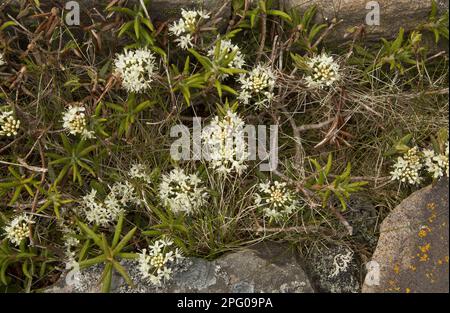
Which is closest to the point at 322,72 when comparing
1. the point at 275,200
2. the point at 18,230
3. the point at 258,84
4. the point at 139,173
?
the point at 258,84

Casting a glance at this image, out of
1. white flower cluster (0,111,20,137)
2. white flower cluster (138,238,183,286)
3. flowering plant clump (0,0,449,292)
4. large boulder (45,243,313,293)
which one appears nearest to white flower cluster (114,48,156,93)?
flowering plant clump (0,0,449,292)

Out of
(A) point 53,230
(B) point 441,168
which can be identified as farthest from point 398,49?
(A) point 53,230

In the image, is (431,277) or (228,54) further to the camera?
(228,54)

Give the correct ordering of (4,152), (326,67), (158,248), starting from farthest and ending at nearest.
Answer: (4,152) → (326,67) → (158,248)

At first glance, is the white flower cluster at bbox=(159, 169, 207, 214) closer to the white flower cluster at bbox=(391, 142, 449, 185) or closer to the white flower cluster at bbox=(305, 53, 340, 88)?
the white flower cluster at bbox=(305, 53, 340, 88)

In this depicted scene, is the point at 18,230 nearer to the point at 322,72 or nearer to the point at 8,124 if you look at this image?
the point at 8,124
